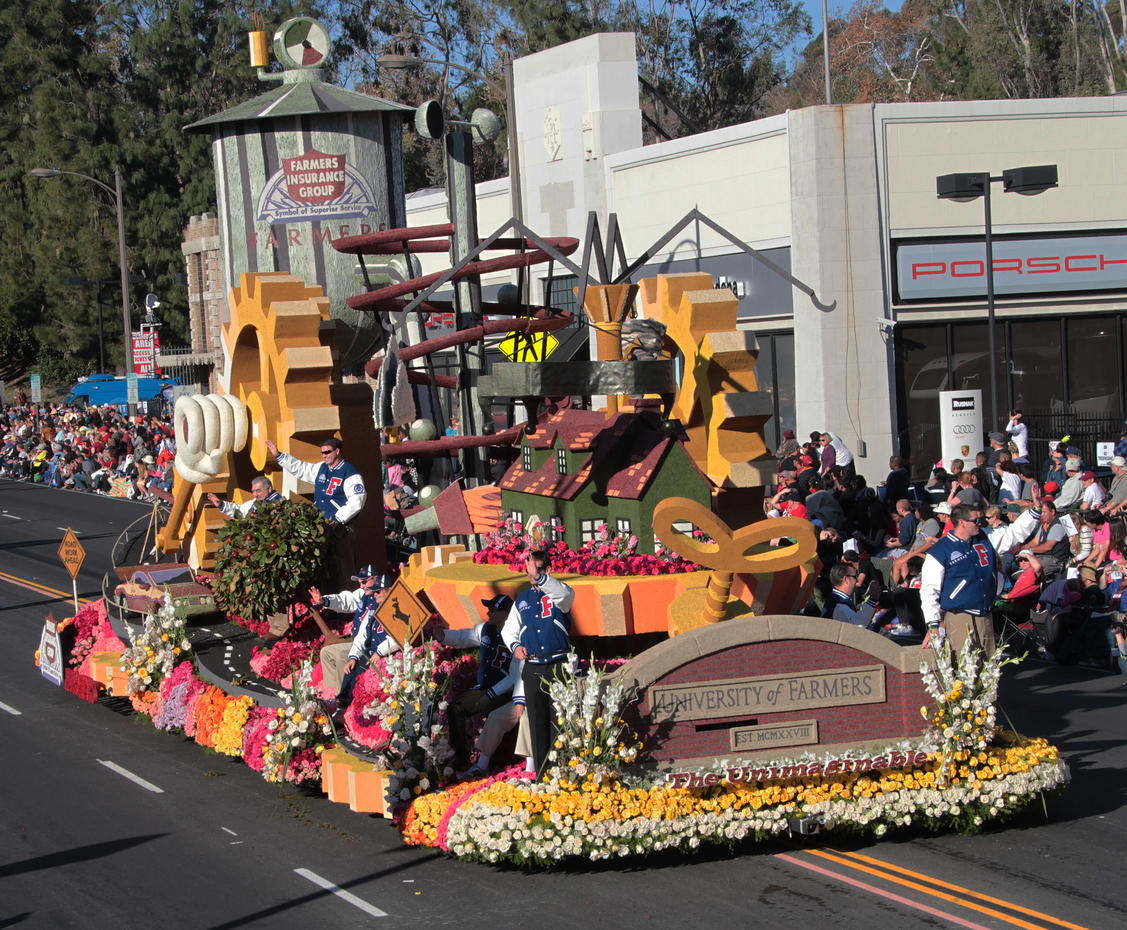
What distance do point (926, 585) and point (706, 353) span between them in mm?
2658

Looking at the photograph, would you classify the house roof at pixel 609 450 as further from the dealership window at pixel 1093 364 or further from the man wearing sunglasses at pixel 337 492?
the dealership window at pixel 1093 364

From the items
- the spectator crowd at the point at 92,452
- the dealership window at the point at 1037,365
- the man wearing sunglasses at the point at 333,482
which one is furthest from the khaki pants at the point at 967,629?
the spectator crowd at the point at 92,452

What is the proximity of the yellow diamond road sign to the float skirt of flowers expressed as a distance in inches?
315

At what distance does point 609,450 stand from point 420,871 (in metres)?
4.02

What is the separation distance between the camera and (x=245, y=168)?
18500 mm

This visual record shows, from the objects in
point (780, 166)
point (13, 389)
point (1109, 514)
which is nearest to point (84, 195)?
point (13, 389)

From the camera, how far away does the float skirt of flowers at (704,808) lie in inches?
339

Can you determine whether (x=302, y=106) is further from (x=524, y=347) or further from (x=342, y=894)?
(x=342, y=894)

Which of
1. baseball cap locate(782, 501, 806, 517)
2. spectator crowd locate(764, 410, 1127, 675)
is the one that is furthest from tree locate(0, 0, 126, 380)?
baseball cap locate(782, 501, 806, 517)

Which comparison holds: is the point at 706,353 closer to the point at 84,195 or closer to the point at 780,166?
the point at 780,166

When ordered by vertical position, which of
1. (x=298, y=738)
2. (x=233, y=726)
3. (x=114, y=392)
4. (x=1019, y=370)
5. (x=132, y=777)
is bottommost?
(x=132, y=777)

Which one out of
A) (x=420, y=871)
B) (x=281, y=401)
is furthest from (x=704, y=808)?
(x=281, y=401)

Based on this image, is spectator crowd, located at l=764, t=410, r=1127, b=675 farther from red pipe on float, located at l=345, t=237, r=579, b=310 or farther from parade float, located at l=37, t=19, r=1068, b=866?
red pipe on float, located at l=345, t=237, r=579, b=310

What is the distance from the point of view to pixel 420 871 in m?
8.91
